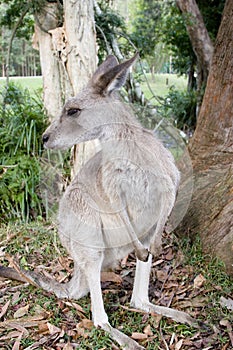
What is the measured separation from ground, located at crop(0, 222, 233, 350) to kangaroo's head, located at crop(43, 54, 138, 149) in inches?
39.8

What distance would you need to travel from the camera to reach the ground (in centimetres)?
233

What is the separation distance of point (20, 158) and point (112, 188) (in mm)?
2798

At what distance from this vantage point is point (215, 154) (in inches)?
138

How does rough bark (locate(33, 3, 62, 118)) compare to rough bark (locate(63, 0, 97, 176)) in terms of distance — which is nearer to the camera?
rough bark (locate(63, 0, 97, 176))

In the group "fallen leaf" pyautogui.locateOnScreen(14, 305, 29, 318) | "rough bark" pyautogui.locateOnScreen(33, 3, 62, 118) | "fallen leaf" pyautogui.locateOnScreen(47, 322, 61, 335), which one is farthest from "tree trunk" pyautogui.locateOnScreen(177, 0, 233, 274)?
"rough bark" pyautogui.locateOnScreen(33, 3, 62, 118)

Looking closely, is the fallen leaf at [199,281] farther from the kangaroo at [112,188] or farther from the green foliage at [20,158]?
the green foliage at [20,158]

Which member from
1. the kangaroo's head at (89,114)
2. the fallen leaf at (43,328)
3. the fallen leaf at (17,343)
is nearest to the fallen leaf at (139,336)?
the fallen leaf at (43,328)

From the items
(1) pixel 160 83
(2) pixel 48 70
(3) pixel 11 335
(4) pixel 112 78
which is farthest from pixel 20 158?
(1) pixel 160 83

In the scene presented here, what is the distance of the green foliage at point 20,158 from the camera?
14.5 feet

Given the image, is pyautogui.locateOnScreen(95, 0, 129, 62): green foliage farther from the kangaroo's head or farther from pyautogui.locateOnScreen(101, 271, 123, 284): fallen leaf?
the kangaroo's head

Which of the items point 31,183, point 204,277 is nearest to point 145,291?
point 204,277

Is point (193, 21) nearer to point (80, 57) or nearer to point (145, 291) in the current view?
point (80, 57)

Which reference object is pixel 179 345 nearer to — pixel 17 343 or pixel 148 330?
pixel 148 330

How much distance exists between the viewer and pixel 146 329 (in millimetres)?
2422
